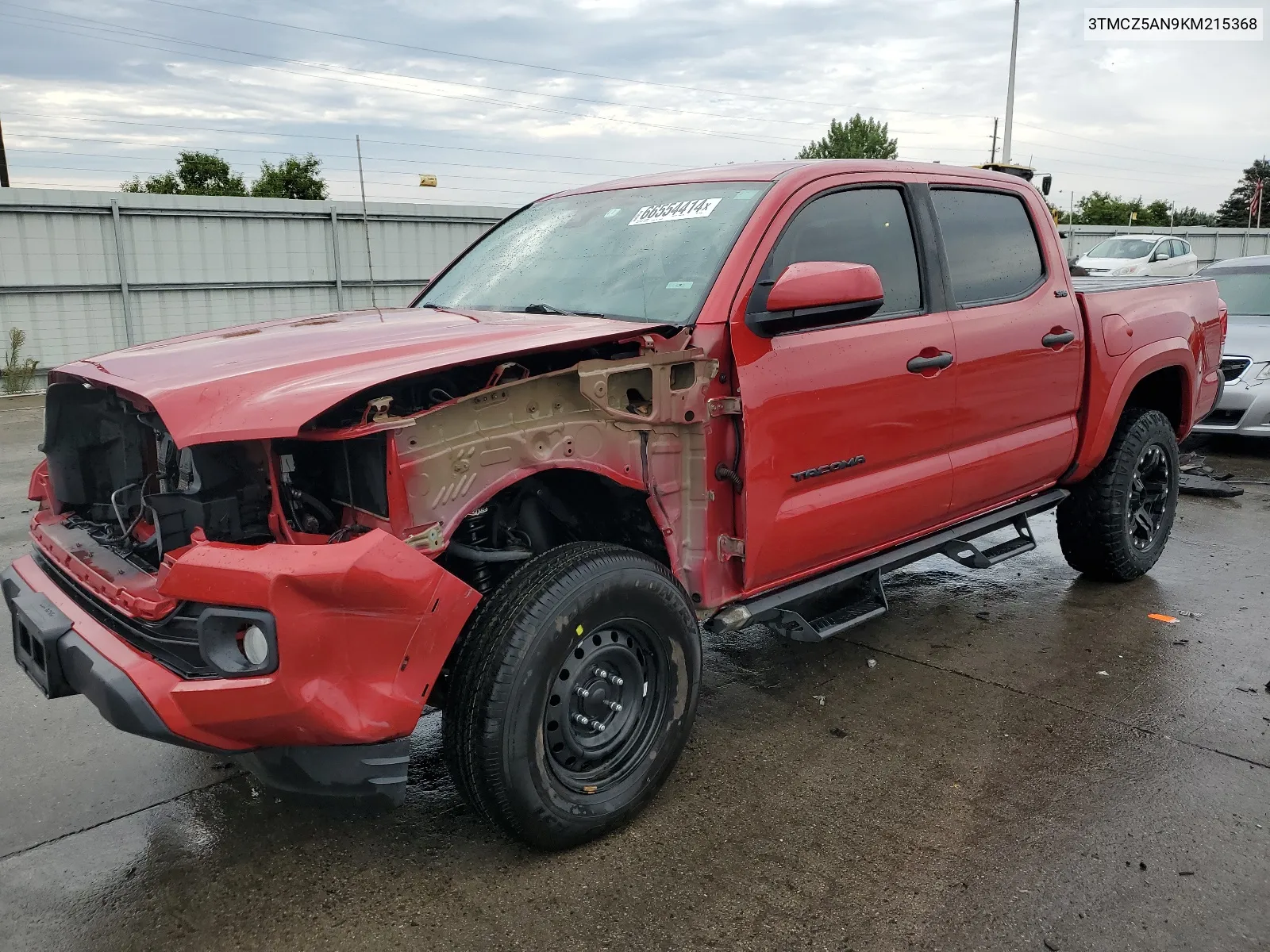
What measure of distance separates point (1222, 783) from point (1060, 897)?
95 centimetres

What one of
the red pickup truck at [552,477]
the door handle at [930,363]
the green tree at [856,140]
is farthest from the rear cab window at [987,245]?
the green tree at [856,140]

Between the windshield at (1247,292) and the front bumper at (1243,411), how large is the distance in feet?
4.34

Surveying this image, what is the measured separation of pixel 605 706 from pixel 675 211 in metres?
1.75

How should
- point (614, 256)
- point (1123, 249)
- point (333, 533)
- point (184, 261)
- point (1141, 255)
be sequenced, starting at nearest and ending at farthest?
1. point (333, 533)
2. point (614, 256)
3. point (184, 261)
4. point (1141, 255)
5. point (1123, 249)

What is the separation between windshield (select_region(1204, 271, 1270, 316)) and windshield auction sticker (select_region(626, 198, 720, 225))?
744 centimetres

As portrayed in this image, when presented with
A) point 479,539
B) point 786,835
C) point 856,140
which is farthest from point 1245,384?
point 856,140

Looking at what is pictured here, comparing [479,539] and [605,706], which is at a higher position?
[479,539]

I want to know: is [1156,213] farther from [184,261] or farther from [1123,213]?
[184,261]

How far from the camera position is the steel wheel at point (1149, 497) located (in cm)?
503

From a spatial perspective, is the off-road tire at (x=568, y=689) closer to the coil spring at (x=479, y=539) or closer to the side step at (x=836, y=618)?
the coil spring at (x=479, y=539)

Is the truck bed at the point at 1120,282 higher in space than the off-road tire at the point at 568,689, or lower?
higher

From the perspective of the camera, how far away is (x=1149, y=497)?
5.16 metres

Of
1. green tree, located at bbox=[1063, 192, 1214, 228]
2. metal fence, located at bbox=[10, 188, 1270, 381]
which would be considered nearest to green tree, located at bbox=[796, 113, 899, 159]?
green tree, located at bbox=[1063, 192, 1214, 228]

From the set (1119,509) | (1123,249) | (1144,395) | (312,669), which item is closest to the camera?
(312,669)
